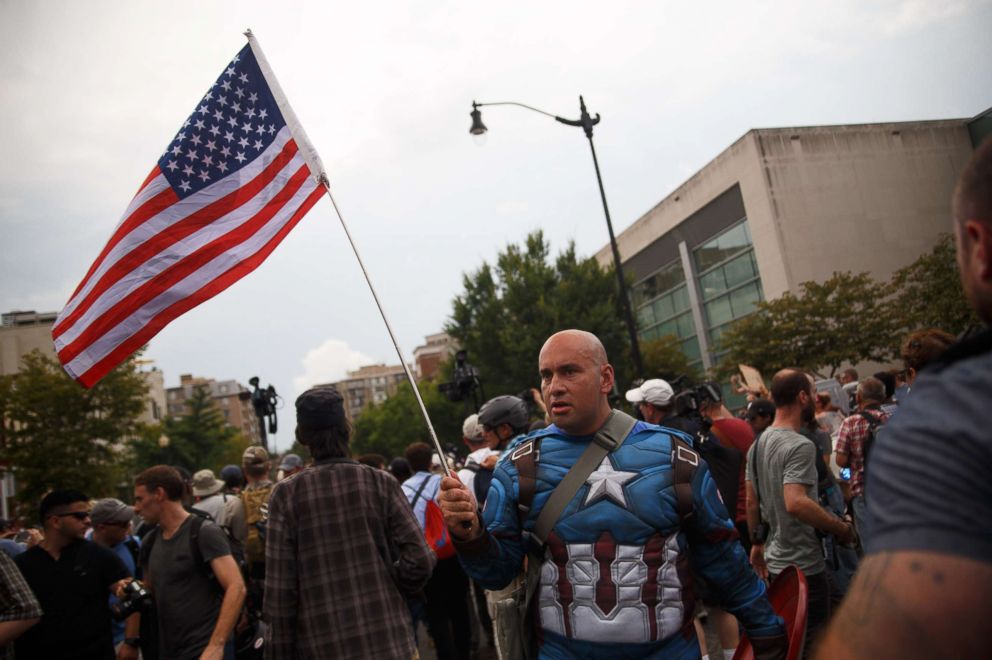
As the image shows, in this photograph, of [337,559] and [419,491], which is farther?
[419,491]

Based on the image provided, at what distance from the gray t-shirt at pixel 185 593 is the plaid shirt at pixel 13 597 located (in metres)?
0.62

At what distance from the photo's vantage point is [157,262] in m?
4.23

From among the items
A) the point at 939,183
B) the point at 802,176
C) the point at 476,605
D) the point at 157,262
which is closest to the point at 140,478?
the point at 157,262

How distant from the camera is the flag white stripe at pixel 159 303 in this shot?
13.9 ft

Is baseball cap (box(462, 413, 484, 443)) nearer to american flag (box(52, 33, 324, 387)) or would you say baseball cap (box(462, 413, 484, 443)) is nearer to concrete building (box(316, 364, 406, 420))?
american flag (box(52, 33, 324, 387))

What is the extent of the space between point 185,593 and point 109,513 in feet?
9.19

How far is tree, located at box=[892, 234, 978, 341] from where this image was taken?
29141 millimetres

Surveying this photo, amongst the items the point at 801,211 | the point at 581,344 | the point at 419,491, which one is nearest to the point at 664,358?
the point at 801,211

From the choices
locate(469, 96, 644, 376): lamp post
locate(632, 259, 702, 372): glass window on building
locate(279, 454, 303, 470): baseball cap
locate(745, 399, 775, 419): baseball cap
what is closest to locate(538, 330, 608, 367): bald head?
locate(745, 399, 775, 419): baseball cap

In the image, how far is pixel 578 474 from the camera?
110 inches

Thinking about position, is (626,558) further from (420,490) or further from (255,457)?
(255,457)

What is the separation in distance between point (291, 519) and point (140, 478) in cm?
157

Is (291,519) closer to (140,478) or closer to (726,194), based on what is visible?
(140,478)

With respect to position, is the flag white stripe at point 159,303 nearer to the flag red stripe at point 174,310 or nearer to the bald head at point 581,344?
the flag red stripe at point 174,310
